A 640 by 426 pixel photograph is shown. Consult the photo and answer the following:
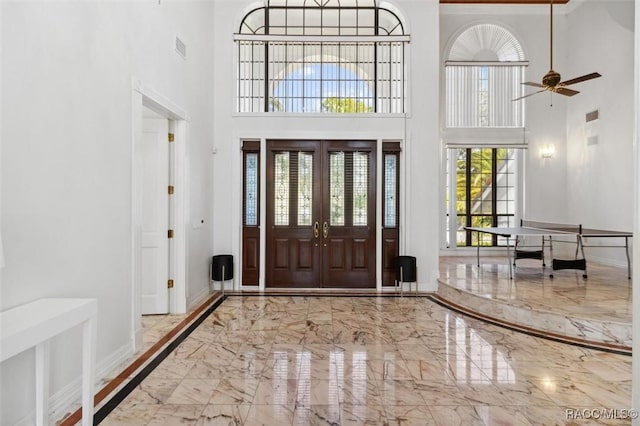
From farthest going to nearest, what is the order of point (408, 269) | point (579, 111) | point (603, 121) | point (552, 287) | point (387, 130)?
point (579, 111) < point (603, 121) < point (387, 130) < point (408, 269) < point (552, 287)

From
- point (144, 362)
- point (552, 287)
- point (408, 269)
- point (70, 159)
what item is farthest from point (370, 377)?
point (552, 287)

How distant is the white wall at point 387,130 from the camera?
256 inches

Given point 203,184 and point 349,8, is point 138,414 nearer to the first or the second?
point 203,184

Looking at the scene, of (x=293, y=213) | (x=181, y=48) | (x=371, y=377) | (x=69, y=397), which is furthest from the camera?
(x=293, y=213)

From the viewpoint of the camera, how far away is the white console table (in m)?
1.90

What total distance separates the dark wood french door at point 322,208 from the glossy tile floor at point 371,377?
179cm

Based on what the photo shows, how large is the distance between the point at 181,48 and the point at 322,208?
3.13 metres

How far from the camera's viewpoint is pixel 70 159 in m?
2.81

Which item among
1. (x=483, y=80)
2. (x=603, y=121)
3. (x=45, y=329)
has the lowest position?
(x=45, y=329)

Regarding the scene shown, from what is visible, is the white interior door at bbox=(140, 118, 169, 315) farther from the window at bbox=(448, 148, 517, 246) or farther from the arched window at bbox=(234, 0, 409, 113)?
the window at bbox=(448, 148, 517, 246)

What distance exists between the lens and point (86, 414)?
2348mm

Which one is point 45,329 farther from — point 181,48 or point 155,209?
point 181,48

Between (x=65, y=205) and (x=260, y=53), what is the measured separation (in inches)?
195

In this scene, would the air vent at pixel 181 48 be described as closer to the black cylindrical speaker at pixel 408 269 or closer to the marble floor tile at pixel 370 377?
the marble floor tile at pixel 370 377
